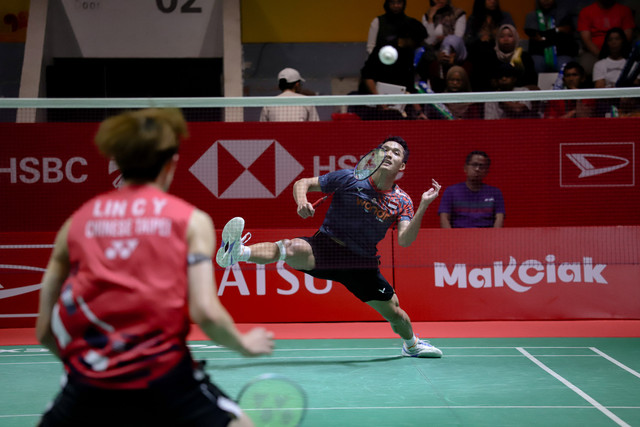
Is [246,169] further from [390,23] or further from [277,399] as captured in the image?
[277,399]

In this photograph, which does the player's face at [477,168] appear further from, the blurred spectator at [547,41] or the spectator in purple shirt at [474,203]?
the blurred spectator at [547,41]

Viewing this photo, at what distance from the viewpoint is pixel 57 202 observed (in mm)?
8109

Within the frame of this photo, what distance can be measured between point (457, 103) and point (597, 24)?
10.4 feet

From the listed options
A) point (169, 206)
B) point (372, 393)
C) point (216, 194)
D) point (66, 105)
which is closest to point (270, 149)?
point (216, 194)

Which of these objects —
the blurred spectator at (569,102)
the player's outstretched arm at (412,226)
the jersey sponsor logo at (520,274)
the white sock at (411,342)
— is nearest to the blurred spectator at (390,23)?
the blurred spectator at (569,102)

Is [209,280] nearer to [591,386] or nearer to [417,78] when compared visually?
[591,386]

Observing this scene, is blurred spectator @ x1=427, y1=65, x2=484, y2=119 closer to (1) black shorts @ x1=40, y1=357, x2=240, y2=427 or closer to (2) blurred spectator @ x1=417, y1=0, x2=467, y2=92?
(2) blurred spectator @ x1=417, y1=0, x2=467, y2=92

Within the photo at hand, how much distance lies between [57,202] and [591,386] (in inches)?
230

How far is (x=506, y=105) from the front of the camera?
9055 millimetres

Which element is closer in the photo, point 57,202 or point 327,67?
point 57,202

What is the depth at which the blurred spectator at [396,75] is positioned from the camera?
8773 mm

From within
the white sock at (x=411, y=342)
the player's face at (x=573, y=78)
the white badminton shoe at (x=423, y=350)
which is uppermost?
the player's face at (x=573, y=78)

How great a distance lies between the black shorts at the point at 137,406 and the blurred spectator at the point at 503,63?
778 cm

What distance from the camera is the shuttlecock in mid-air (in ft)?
28.3
